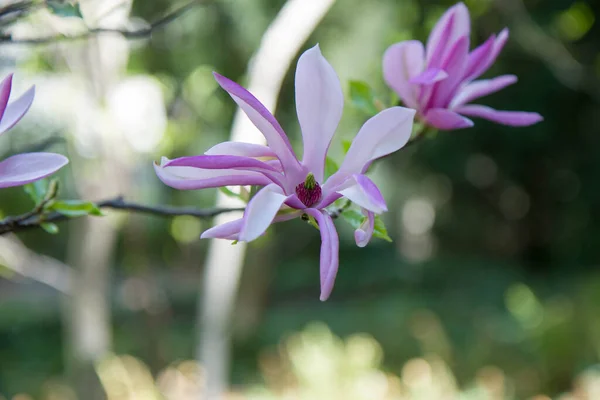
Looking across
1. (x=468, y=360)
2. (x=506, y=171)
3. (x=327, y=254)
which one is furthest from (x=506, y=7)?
(x=506, y=171)

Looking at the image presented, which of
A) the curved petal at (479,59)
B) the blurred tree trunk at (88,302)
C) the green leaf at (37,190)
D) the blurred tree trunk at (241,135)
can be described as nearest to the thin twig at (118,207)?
the green leaf at (37,190)

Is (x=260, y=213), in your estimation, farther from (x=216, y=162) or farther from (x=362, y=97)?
(x=362, y=97)

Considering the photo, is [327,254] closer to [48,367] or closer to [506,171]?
[48,367]

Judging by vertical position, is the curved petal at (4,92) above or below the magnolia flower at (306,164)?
above

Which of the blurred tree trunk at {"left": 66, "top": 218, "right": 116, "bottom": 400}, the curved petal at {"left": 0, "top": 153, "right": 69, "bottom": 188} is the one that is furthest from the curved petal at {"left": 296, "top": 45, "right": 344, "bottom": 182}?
the blurred tree trunk at {"left": 66, "top": 218, "right": 116, "bottom": 400}

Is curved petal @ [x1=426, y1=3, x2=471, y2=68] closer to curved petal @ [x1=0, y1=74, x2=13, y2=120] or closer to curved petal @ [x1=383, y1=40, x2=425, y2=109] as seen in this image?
curved petal @ [x1=383, y1=40, x2=425, y2=109]

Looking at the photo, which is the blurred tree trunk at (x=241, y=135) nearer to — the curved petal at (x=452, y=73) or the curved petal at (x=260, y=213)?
the curved petal at (x=452, y=73)
